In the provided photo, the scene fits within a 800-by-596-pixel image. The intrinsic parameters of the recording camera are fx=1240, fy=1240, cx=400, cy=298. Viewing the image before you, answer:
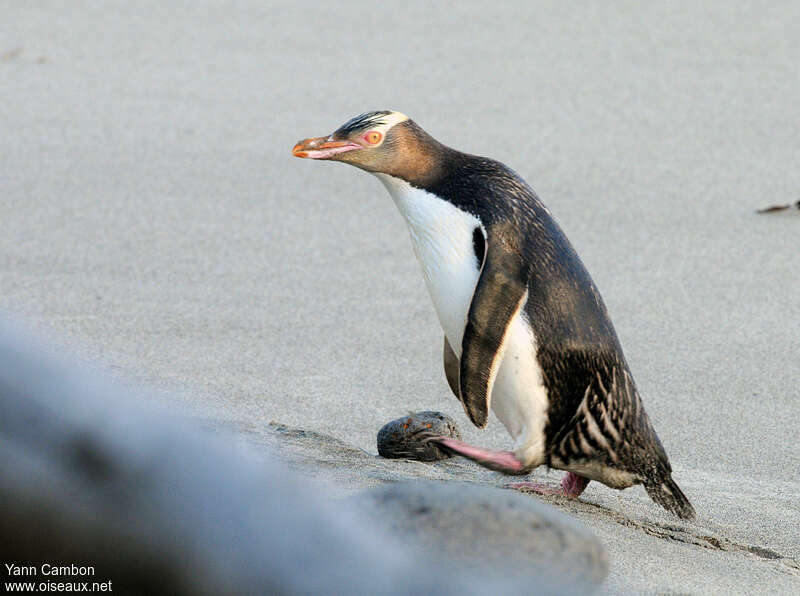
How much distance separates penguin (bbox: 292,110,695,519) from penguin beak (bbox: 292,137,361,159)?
0.74ft

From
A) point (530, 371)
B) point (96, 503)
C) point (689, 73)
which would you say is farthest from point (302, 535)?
point (689, 73)

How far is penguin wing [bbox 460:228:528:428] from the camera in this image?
126 inches

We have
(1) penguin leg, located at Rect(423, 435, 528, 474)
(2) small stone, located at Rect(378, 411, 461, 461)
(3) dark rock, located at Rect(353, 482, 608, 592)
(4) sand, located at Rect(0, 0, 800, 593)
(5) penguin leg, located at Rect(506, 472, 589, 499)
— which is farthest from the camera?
(4) sand, located at Rect(0, 0, 800, 593)

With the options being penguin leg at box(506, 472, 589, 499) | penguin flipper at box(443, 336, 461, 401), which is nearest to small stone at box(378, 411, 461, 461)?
penguin flipper at box(443, 336, 461, 401)

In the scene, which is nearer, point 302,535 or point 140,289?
point 302,535

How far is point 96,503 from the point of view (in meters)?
0.88

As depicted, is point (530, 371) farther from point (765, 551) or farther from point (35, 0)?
point (35, 0)

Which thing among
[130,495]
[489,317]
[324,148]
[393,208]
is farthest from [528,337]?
[393,208]

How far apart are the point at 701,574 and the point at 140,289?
323 cm

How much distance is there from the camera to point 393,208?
6352 mm

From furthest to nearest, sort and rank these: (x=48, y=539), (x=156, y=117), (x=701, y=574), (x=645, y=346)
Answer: (x=156, y=117) → (x=645, y=346) → (x=701, y=574) → (x=48, y=539)

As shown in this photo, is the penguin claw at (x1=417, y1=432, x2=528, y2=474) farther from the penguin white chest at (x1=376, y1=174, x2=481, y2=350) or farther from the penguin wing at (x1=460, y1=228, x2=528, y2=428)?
the penguin white chest at (x1=376, y1=174, x2=481, y2=350)

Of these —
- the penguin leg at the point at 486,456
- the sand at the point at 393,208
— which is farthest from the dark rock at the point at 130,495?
the penguin leg at the point at 486,456

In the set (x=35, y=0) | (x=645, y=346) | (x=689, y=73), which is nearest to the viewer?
(x=645, y=346)
